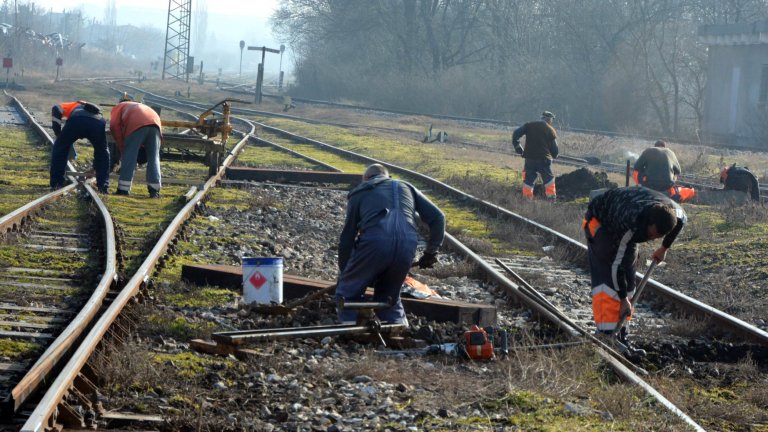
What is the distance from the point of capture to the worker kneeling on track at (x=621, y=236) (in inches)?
297

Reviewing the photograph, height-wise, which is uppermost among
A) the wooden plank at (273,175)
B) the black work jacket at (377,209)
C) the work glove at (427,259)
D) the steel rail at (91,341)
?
the black work jacket at (377,209)

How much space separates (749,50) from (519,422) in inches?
1563

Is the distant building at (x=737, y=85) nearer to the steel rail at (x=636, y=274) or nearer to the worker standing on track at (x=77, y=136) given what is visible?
the steel rail at (x=636, y=274)

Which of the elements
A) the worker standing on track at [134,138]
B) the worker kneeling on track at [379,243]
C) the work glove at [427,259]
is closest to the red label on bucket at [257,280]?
the worker kneeling on track at [379,243]

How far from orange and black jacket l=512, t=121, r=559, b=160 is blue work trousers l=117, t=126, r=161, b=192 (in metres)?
6.19

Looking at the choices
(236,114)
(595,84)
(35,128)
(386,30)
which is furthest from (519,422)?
(386,30)

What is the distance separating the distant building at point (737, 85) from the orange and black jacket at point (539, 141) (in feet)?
78.7

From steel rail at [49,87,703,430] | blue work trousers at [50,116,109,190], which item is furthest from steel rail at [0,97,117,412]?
blue work trousers at [50,116,109,190]

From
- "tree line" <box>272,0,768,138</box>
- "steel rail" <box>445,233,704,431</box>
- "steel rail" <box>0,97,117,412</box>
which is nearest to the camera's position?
"steel rail" <box>0,97,117,412</box>

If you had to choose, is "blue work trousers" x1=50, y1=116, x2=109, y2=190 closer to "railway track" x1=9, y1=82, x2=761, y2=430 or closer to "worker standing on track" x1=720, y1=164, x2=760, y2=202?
"railway track" x1=9, y1=82, x2=761, y2=430

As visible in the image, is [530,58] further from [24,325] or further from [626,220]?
[24,325]

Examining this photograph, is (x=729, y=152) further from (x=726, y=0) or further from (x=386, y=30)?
(x=386, y=30)

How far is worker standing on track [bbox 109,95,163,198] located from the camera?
14.4 meters

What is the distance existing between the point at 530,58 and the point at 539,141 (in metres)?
37.1
